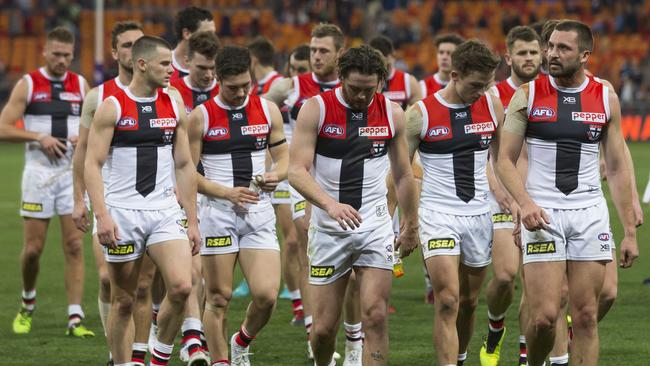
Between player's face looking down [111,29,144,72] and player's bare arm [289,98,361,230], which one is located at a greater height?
player's face looking down [111,29,144,72]

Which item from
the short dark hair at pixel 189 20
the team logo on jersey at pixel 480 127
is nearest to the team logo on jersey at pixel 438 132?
the team logo on jersey at pixel 480 127

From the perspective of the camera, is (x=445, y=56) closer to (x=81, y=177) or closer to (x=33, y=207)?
(x=33, y=207)

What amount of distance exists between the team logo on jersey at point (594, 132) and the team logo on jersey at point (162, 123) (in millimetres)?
2622

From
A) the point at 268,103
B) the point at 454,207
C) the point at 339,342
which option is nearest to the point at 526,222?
the point at 454,207

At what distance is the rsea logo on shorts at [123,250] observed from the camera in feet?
25.7

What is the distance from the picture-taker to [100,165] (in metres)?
7.74

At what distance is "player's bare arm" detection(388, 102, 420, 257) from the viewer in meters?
7.75

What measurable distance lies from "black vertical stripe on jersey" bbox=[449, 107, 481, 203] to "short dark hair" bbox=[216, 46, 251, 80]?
1.43 meters

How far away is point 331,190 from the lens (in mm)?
7734

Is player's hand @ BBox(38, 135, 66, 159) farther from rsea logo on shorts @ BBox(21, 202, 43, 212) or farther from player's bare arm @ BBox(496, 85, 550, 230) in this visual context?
player's bare arm @ BBox(496, 85, 550, 230)

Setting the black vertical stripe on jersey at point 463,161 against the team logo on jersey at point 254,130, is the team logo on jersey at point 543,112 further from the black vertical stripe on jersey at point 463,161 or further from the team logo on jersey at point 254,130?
the team logo on jersey at point 254,130

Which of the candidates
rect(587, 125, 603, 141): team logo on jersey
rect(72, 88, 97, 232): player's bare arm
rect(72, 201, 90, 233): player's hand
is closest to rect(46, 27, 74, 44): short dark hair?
rect(72, 88, 97, 232): player's bare arm

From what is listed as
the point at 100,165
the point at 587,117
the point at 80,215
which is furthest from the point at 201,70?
the point at 587,117

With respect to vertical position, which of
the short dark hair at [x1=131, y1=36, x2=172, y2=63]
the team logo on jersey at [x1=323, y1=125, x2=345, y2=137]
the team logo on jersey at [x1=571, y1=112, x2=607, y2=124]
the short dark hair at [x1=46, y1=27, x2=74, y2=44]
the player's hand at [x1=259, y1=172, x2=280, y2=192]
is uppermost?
the short dark hair at [x1=46, y1=27, x2=74, y2=44]
